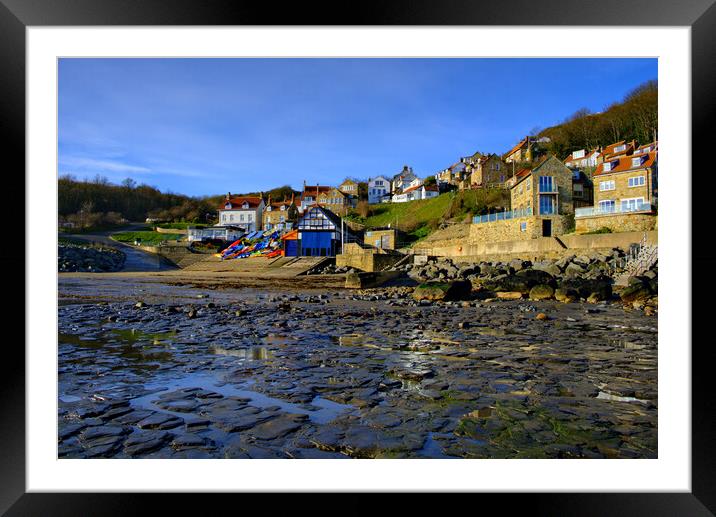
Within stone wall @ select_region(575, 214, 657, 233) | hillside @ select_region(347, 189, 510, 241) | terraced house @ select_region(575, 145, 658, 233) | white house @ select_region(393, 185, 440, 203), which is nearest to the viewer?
stone wall @ select_region(575, 214, 657, 233)

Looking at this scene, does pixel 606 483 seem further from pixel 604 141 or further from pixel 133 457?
pixel 604 141

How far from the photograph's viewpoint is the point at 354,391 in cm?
357

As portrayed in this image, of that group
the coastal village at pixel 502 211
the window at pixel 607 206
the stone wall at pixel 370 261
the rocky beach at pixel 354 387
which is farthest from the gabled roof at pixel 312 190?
the rocky beach at pixel 354 387

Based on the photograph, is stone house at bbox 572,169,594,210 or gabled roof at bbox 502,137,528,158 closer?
stone house at bbox 572,169,594,210

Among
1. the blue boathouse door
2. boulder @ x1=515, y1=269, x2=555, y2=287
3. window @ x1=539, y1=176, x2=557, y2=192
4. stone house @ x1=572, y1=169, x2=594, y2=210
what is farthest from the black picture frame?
the blue boathouse door

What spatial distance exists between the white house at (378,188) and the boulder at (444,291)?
4948cm

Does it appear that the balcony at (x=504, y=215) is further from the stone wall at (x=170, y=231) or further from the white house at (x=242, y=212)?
the white house at (x=242, y=212)

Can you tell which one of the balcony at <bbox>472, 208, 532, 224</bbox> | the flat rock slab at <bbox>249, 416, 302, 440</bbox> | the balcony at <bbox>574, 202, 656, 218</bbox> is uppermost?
the balcony at <bbox>472, 208, 532, 224</bbox>

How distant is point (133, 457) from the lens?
7.72 feet

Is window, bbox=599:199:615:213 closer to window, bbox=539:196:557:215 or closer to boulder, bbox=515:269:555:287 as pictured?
window, bbox=539:196:557:215

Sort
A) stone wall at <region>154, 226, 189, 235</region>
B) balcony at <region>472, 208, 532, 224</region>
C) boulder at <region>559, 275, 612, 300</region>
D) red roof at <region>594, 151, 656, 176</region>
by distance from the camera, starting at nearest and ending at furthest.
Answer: boulder at <region>559, 275, 612, 300</region>, red roof at <region>594, 151, 656, 176</region>, balcony at <region>472, 208, 532, 224</region>, stone wall at <region>154, 226, 189, 235</region>

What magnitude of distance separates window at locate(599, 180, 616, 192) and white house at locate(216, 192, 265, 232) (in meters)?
32.8

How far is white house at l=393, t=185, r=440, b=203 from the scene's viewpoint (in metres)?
52.7
